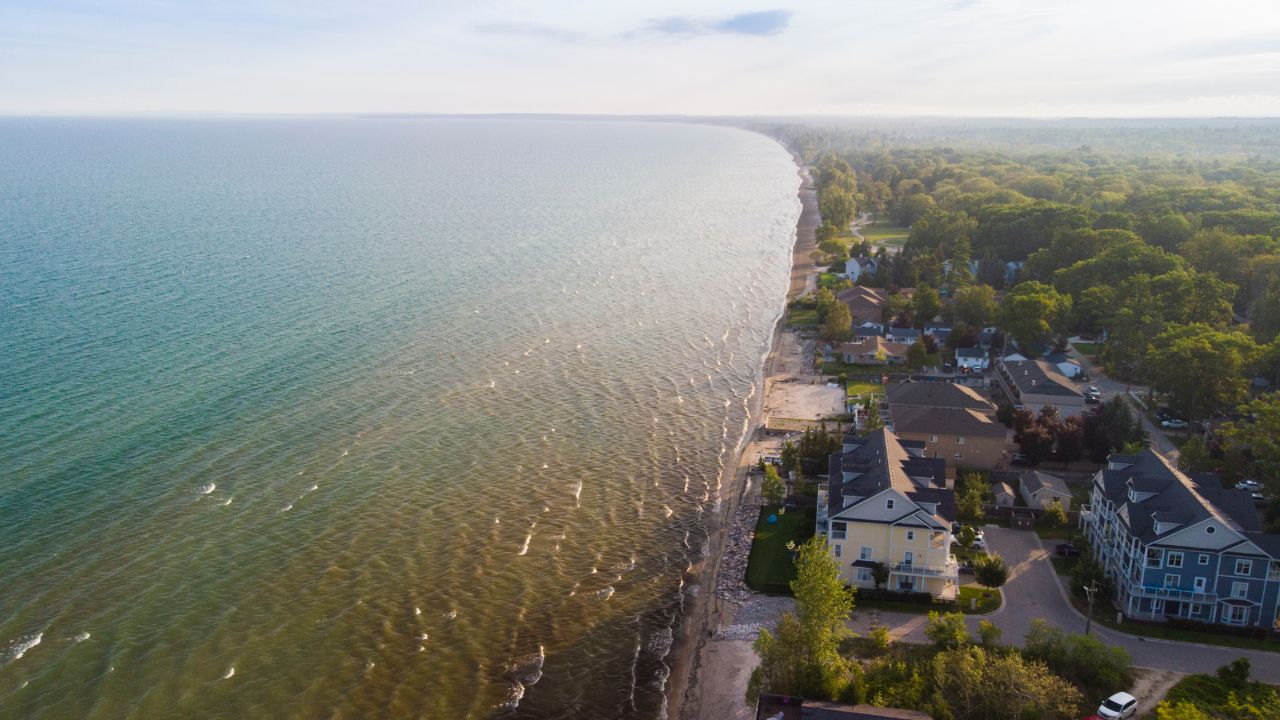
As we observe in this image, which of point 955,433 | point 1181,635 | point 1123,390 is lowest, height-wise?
point 1181,635

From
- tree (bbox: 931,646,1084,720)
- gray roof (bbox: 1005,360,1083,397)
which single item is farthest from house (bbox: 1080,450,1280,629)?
gray roof (bbox: 1005,360,1083,397)

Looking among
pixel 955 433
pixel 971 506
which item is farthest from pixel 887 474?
pixel 955 433

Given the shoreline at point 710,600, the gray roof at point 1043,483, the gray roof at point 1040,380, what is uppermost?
the gray roof at point 1040,380

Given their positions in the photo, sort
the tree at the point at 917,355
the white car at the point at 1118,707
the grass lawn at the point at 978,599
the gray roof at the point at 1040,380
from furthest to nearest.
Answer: the tree at the point at 917,355, the gray roof at the point at 1040,380, the grass lawn at the point at 978,599, the white car at the point at 1118,707

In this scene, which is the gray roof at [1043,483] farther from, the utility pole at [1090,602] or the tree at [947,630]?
the tree at [947,630]

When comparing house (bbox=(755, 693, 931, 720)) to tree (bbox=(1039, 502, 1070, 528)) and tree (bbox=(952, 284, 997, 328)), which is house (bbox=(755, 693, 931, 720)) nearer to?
tree (bbox=(1039, 502, 1070, 528))

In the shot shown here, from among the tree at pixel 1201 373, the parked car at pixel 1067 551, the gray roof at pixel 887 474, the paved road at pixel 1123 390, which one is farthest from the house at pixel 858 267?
the parked car at pixel 1067 551

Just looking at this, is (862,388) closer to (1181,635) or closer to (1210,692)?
(1181,635)
